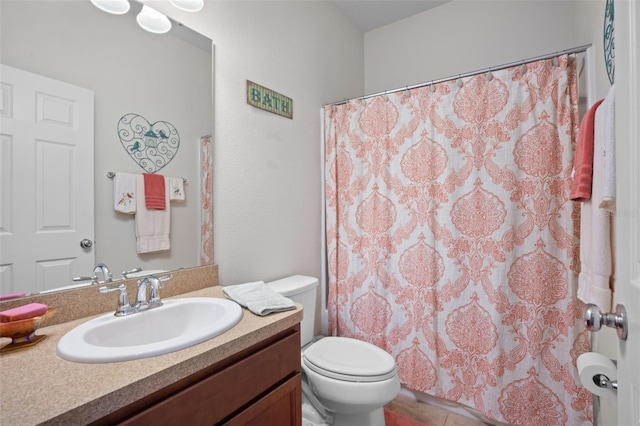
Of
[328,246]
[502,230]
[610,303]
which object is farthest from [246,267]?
[610,303]

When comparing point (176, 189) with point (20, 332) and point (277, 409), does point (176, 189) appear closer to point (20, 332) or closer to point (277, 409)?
point (20, 332)

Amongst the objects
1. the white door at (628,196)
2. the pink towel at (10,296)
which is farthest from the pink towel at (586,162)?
the pink towel at (10,296)

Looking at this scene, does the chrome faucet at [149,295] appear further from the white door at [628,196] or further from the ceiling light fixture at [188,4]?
the white door at [628,196]

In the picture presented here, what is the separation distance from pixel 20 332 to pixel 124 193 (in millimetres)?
518

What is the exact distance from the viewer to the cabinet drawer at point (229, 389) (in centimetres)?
65

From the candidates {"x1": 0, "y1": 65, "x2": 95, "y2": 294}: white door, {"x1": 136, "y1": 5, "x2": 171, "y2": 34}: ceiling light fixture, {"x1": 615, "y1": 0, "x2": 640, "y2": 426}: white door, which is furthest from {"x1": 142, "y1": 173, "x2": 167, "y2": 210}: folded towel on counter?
{"x1": 615, "y1": 0, "x2": 640, "y2": 426}: white door

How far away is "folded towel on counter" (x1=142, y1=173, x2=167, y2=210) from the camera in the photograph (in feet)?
3.80

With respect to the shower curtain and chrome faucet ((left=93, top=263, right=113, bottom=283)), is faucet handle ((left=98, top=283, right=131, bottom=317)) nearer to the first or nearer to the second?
chrome faucet ((left=93, top=263, right=113, bottom=283))

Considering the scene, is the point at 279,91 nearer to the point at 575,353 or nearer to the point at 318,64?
the point at 318,64

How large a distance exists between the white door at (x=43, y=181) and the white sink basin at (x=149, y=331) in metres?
0.23

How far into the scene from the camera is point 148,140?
1.16 metres

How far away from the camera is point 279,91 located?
1.75 metres

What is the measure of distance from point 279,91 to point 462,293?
1580 mm

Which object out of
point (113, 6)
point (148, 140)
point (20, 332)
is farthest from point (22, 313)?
point (113, 6)
